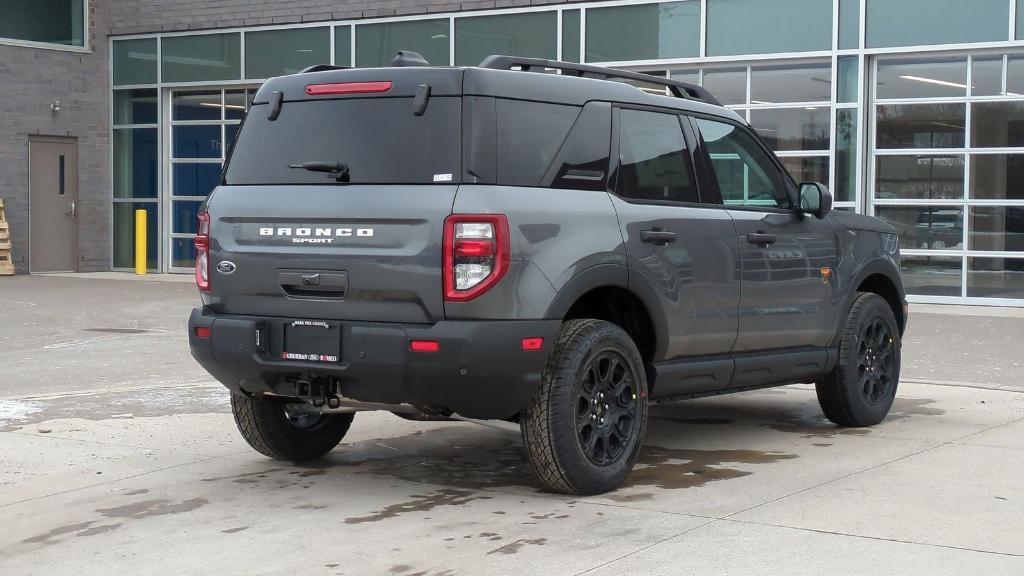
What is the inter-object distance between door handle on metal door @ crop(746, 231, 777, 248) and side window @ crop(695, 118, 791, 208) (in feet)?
0.67

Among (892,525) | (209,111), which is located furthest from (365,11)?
(892,525)

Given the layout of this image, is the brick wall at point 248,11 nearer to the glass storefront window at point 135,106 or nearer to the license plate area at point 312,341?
the glass storefront window at point 135,106

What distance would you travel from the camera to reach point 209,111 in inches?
980

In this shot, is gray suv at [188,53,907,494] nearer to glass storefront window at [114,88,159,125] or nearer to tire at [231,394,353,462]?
tire at [231,394,353,462]

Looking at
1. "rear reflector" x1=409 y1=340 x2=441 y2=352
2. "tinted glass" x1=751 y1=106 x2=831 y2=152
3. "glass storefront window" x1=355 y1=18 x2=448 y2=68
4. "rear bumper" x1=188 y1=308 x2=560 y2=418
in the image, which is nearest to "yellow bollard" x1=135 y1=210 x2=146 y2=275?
"glass storefront window" x1=355 y1=18 x2=448 y2=68

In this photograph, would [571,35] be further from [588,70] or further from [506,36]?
[588,70]

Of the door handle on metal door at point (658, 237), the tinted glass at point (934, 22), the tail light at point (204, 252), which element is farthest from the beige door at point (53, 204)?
the door handle on metal door at point (658, 237)

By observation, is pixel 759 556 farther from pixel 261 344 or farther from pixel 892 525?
pixel 261 344

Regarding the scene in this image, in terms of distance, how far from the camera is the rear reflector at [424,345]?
5.79 metres

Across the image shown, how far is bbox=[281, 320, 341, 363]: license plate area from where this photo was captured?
237 inches

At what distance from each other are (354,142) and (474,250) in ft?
2.91

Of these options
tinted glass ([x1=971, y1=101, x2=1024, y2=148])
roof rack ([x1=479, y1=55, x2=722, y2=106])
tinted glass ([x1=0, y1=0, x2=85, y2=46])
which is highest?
tinted glass ([x1=0, y1=0, x2=85, y2=46])

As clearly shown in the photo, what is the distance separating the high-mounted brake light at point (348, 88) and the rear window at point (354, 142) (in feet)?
0.14

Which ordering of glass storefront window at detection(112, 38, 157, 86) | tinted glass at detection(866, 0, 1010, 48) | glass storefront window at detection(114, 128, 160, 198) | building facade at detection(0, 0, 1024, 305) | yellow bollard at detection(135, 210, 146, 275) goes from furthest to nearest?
glass storefront window at detection(114, 128, 160, 198) < glass storefront window at detection(112, 38, 157, 86) < yellow bollard at detection(135, 210, 146, 275) < building facade at detection(0, 0, 1024, 305) < tinted glass at detection(866, 0, 1010, 48)
